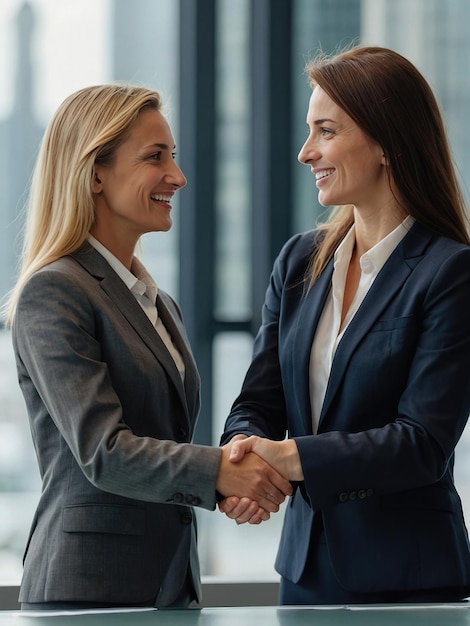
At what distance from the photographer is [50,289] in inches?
80.6

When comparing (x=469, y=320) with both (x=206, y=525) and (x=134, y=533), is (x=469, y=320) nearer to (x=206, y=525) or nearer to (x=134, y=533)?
(x=134, y=533)

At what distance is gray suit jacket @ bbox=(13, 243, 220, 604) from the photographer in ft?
6.59

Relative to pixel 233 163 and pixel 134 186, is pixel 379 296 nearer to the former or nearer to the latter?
pixel 134 186

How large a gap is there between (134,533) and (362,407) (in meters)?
0.56

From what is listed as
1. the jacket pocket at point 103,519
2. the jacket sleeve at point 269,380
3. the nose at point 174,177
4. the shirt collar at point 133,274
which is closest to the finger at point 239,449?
the jacket sleeve at point 269,380

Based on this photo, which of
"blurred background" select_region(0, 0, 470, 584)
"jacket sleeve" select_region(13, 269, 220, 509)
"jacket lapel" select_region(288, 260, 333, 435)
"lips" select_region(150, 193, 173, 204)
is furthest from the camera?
"blurred background" select_region(0, 0, 470, 584)

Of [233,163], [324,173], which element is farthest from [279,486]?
[233,163]

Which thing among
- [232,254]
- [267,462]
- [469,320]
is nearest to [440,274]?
[469,320]

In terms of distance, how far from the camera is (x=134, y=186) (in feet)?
7.50

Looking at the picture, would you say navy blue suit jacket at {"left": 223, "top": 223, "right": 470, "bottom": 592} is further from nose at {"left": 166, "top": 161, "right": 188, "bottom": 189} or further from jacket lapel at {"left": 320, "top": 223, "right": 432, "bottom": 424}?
nose at {"left": 166, "top": 161, "right": 188, "bottom": 189}

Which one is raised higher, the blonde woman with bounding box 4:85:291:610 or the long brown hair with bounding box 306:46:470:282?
the long brown hair with bounding box 306:46:470:282

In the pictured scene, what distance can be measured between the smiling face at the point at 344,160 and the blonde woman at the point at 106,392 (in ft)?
1.25

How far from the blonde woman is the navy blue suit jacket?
165mm

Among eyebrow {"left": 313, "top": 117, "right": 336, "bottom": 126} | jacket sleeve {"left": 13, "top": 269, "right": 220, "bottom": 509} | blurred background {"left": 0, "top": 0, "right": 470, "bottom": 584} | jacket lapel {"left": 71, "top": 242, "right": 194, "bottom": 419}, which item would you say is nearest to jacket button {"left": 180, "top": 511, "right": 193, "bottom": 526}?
jacket sleeve {"left": 13, "top": 269, "right": 220, "bottom": 509}
